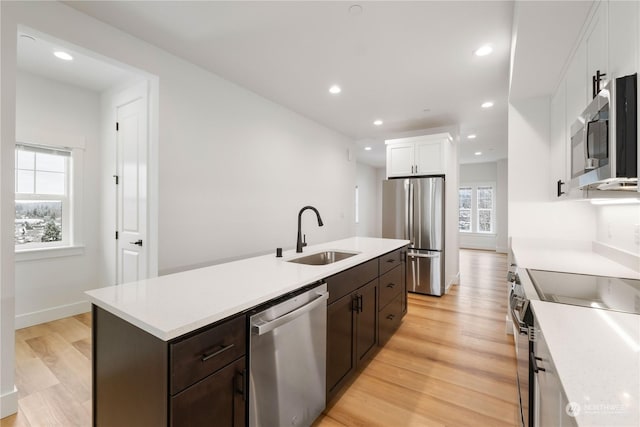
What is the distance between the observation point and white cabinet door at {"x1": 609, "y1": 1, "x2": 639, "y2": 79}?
107 centimetres

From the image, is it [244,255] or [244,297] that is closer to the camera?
[244,297]

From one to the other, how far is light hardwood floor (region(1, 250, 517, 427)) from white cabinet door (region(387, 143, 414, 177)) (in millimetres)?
2355

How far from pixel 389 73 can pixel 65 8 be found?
2754 millimetres

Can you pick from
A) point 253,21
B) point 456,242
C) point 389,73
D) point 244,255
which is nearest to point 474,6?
point 389,73

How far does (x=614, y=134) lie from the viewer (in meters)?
1.03

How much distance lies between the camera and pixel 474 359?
8.14 feet

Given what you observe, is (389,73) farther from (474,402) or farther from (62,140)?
A: (62,140)

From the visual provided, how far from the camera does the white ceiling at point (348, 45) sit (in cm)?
206

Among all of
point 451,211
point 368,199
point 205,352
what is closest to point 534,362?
point 205,352

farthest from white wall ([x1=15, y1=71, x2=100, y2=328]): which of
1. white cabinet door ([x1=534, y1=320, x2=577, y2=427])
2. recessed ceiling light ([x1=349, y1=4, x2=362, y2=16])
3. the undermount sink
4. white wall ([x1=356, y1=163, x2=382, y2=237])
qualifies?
white wall ([x1=356, y1=163, x2=382, y2=237])

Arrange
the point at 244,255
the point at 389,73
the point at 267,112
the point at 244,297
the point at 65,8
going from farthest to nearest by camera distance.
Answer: the point at 267,112 → the point at 244,255 → the point at 389,73 → the point at 65,8 → the point at 244,297

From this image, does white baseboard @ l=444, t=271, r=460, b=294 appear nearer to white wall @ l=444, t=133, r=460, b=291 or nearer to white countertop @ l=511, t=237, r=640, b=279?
white wall @ l=444, t=133, r=460, b=291

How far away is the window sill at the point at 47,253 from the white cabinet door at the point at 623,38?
4930 mm

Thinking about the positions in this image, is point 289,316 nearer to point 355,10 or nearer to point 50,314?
point 355,10
